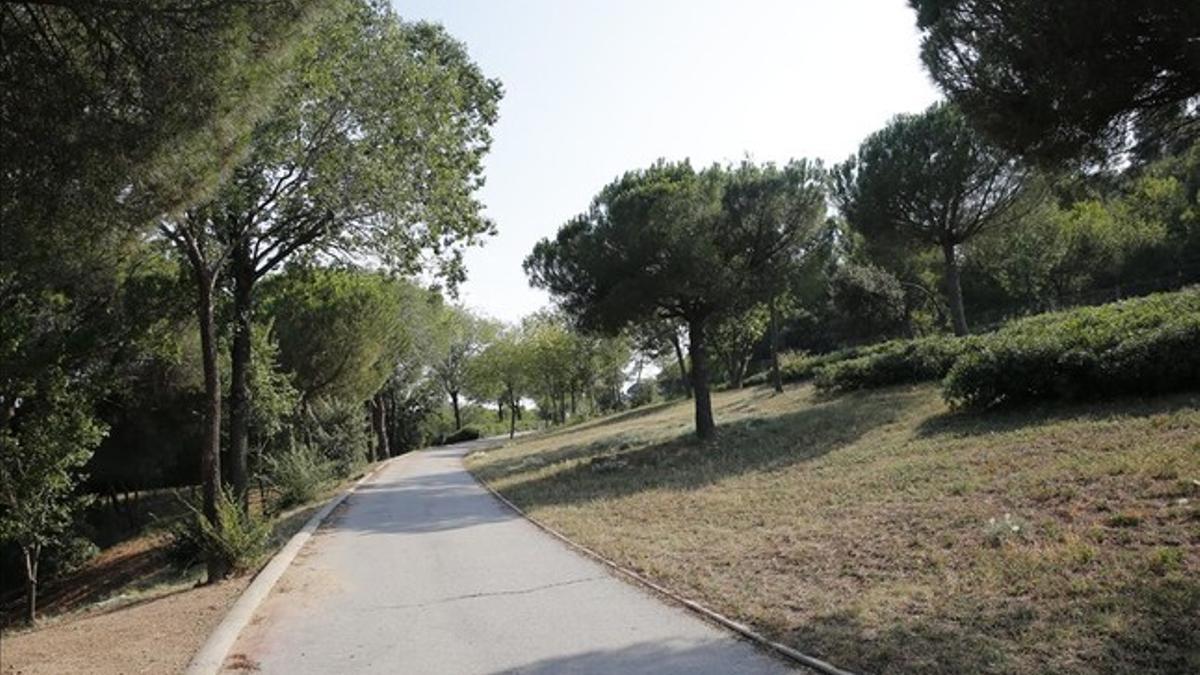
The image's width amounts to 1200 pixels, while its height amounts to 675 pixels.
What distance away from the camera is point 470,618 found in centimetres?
708

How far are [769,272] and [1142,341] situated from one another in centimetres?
984

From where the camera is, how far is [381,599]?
27.0 feet

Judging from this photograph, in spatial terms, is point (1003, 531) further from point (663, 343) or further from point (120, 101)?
point (663, 343)

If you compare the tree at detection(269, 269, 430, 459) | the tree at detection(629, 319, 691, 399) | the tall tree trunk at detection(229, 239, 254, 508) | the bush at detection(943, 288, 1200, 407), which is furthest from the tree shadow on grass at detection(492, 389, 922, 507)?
the tree at detection(629, 319, 691, 399)

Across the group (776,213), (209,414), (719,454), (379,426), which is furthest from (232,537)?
(379,426)

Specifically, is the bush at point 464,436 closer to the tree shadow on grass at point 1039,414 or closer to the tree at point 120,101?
the tree shadow on grass at point 1039,414

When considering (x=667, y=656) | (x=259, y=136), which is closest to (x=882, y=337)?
(x=259, y=136)

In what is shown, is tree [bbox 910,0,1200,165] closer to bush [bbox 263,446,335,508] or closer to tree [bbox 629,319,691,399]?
bush [bbox 263,446,335,508]

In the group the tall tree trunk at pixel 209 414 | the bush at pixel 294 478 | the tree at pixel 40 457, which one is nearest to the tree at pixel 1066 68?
the tall tree trunk at pixel 209 414

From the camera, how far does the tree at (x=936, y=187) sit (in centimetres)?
2422

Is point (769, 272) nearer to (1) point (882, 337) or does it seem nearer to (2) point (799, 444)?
(2) point (799, 444)

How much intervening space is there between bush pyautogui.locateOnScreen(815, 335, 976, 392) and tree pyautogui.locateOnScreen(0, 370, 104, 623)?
18314 millimetres

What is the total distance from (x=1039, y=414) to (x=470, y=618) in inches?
366

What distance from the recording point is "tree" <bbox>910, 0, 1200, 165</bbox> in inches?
234
